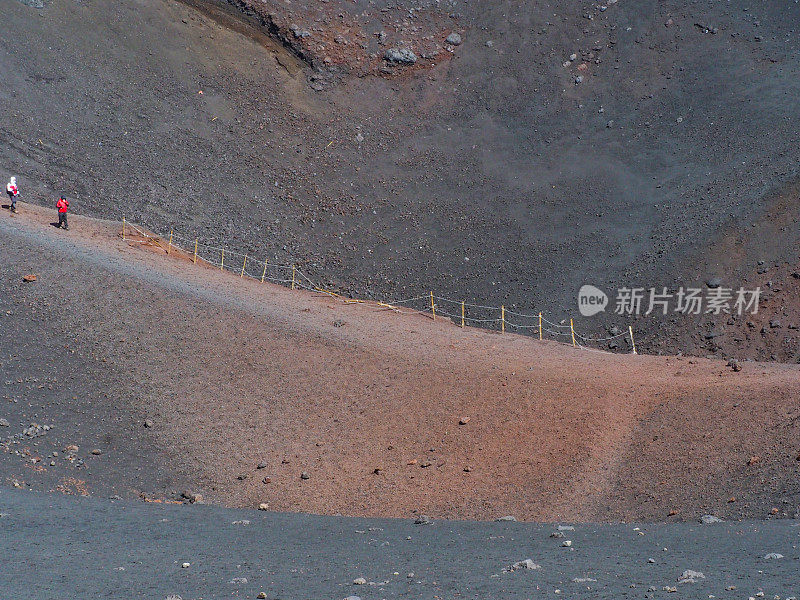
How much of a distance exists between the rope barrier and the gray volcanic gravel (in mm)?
10877

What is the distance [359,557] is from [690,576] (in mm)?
3755

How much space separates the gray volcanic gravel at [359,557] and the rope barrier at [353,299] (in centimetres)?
1088

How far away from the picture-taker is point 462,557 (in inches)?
385

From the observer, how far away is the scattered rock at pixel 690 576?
27.6 feet

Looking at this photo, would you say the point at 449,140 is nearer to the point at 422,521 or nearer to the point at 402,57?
the point at 402,57

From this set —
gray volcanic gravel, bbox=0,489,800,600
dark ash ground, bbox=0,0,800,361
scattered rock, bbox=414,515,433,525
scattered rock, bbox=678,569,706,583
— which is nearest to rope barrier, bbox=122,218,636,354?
dark ash ground, bbox=0,0,800,361

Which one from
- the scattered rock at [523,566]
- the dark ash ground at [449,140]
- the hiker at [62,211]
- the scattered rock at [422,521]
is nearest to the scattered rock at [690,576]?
the scattered rock at [523,566]

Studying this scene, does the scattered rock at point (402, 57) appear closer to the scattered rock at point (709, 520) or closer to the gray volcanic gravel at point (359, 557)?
the gray volcanic gravel at point (359, 557)

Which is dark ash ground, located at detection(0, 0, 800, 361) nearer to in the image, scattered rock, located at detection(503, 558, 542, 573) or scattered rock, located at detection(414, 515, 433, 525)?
scattered rock, located at detection(414, 515, 433, 525)

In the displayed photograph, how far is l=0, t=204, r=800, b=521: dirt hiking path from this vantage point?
13781 millimetres

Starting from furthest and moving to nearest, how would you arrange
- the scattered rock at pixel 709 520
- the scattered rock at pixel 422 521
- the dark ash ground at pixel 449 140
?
the dark ash ground at pixel 449 140, the scattered rock at pixel 422 521, the scattered rock at pixel 709 520

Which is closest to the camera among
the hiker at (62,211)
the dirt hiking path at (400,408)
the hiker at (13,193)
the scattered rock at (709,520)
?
the scattered rock at (709,520)

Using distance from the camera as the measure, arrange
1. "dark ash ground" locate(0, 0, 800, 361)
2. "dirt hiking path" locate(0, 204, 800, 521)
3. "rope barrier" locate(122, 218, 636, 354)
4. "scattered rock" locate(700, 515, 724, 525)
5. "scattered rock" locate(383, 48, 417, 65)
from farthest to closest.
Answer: "scattered rock" locate(383, 48, 417, 65) < "dark ash ground" locate(0, 0, 800, 361) < "rope barrier" locate(122, 218, 636, 354) < "dirt hiking path" locate(0, 204, 800, 521) < "scattered rock" locate(700, 515, 724, 525)

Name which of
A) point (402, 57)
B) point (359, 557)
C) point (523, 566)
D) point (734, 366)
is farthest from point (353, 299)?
point (523, 566)
